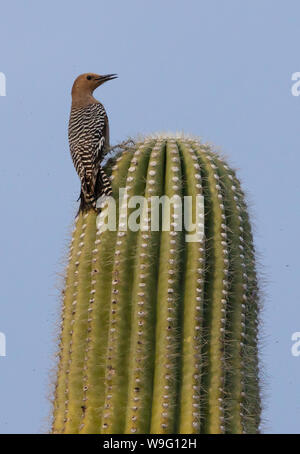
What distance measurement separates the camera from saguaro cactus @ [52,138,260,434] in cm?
748

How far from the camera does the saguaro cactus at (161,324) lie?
24.6 feet

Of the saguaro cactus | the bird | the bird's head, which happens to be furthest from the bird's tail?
the bird's head

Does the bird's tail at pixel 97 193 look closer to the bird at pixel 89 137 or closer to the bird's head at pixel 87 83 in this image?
the bird at pixel 89 137

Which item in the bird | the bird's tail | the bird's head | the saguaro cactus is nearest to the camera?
the saguaro cactus

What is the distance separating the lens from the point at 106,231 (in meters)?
8.02

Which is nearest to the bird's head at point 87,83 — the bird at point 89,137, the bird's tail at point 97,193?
the bird at point 89,137

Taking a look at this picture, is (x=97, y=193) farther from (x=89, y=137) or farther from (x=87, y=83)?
(x=87, y=83)

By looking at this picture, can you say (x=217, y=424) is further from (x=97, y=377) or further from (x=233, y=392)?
(x=97, y=377)

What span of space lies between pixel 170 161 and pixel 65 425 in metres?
2.31

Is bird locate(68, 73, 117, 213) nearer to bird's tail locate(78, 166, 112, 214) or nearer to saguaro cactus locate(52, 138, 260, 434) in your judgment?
bird's tail locate(78, 166, 112, 214)

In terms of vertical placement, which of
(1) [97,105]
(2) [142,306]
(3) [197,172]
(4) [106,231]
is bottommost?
(2) [142,306]

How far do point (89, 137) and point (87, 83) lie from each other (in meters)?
Answer: 1.31

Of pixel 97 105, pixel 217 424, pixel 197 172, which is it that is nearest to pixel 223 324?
pixel 217 424

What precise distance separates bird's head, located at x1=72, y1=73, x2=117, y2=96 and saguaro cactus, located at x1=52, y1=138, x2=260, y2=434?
8.06 ft
